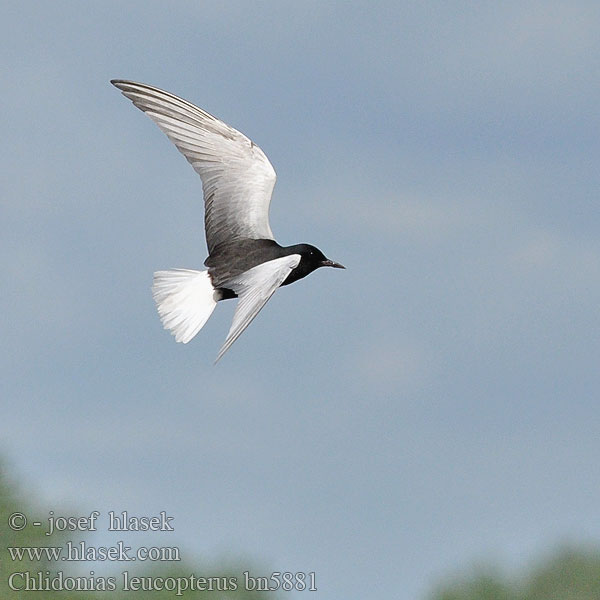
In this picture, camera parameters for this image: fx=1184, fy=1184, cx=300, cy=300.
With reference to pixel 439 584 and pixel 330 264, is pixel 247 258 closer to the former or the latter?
pixel 330 264

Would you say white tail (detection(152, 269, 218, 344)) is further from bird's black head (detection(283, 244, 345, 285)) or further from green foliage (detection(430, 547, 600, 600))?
green foliage (detection(430, 547, 600, 600))

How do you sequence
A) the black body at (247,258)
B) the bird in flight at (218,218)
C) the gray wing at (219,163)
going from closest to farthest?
the bird in flight at (218,218)
the black body at (247,258)
the gray wing at (219,163)

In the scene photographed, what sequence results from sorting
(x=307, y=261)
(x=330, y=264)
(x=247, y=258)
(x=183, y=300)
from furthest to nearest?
(x=330, y=264) → (x=307, y=261) → (x=247, y=258) → (x=183, y=300)

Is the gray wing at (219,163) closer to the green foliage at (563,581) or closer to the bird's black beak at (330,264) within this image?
the bird's black beak at (330,264)

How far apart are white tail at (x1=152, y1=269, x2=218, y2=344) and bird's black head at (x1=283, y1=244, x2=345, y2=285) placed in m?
1.00

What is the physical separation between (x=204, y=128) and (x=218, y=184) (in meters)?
0.75

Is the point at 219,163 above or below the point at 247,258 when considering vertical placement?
above

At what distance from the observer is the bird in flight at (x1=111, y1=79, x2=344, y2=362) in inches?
538

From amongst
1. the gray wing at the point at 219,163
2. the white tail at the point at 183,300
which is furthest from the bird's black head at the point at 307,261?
the white tail at the point at 183,300

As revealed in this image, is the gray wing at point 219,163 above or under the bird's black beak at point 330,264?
above

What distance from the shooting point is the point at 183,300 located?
13.8m

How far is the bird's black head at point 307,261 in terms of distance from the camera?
1428 cm

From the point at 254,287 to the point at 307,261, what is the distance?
239cm

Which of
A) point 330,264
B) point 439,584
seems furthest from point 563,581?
point 330,264
